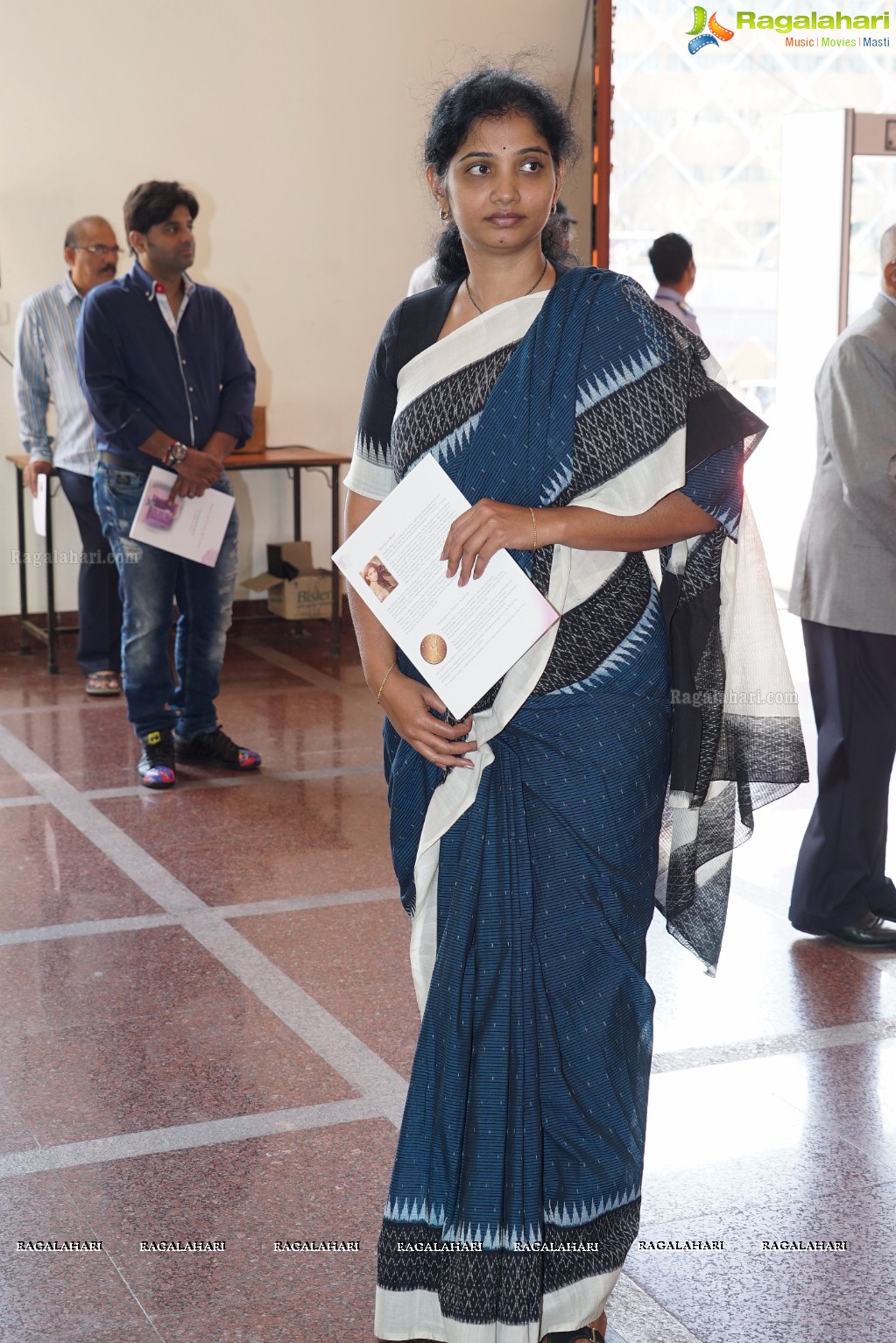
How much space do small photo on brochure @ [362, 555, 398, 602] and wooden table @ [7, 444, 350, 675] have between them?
4.78 m

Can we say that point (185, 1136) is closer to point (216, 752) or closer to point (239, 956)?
point (239, 956)

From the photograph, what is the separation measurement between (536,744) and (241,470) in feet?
17.8

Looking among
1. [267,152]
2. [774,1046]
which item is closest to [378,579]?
[774,1046]

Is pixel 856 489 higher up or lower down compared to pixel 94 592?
higher up

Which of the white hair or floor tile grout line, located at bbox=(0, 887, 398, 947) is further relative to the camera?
floor tile grout line, located at bbox=(0, 887, 398, 947)

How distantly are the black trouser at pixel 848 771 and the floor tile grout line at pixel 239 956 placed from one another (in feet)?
4.05

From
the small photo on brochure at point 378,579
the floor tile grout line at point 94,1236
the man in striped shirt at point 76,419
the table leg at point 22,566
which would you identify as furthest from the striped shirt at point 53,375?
the small photo on brochure at point 378,579

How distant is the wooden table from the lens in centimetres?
680

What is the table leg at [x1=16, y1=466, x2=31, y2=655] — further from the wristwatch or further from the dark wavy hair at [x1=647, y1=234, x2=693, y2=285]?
the dark wavy hair at [x1=647, y1=234, x2=693, y2=285]

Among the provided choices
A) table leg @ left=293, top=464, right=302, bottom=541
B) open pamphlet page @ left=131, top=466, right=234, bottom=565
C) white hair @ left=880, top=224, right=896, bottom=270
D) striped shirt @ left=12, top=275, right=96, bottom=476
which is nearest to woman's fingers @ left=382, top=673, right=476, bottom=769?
white hair @ left=880, top=224, right=896, bottom=270

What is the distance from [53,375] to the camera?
263 inches

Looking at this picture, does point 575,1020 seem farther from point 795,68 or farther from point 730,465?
A: point 795,68

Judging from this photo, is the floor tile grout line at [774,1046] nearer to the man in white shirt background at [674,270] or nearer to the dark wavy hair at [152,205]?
the dark wavy hair at [152,205]

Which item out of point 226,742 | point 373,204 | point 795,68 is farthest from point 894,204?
point 226,742
